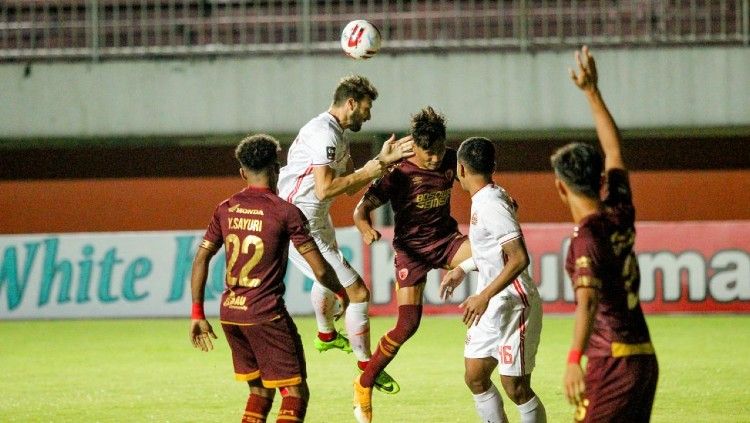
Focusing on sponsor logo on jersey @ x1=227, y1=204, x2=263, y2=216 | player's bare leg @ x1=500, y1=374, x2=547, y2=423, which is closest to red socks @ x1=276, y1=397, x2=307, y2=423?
sponsor logo on jersey @ x1=227, y1=204, x2=263, y2=216

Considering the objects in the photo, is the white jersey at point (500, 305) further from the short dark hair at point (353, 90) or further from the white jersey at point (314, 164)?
the short dark hair at point (353, 90)

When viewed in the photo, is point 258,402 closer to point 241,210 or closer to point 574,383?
point 241,210

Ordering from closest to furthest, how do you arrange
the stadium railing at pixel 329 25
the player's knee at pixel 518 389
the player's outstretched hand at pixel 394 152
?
the player's knee at pixel 518 389 → the player's outstretched hand at pixel 394 152 → the stadium railing at pixel 329 25

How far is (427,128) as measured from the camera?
848cm

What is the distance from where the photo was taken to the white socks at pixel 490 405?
23.4ft

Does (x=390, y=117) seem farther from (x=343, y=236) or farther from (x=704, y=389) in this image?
(x=704, y=389)

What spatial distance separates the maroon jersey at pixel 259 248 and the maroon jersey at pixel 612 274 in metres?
1.91

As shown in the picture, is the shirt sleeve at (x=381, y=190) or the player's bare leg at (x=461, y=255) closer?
the player's bare leg at (x=461, y=255)

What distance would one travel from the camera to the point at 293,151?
926 centimetres

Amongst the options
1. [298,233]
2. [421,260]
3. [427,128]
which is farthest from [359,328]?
[298,233]

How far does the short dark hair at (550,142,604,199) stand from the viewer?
5.29 metres

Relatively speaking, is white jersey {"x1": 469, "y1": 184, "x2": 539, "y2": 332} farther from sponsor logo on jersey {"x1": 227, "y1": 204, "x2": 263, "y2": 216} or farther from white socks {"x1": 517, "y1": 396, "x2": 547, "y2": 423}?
sponsor logo on jersey {"x1": 227, "y1": 204, "x2": 263, "y2": 216}

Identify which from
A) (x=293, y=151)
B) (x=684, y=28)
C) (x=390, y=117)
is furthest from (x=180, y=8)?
(x=293, y=151)

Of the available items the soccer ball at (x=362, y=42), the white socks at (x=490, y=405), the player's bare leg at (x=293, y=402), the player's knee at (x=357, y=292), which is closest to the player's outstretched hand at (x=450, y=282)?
the white socks at (x=490, y=405)
